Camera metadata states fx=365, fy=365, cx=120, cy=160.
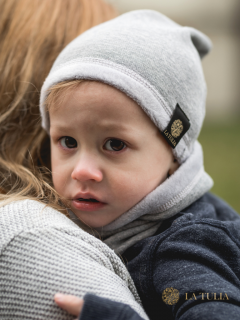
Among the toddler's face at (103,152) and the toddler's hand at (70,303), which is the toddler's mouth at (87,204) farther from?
the toddler's hand at (70,303)

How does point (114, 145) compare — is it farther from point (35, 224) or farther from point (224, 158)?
point (224, 158)

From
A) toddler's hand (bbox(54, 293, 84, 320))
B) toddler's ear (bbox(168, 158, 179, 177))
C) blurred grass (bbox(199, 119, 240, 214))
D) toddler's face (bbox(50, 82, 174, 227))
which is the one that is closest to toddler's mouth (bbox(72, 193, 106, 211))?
toddler's face (bbox(50, 82, 174, 227))

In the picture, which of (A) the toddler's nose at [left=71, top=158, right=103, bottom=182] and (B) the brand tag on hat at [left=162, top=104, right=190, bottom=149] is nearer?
(A) the toddler's nose at [left=71, top=158, right=103, bottom=182]

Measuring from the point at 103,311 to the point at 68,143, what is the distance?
0.67 metres

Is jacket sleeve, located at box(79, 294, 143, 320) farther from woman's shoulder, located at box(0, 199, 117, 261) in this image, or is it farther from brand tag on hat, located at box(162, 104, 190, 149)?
brand tag on hat, located at box(162, 104, 190, 149)

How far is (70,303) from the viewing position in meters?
0.89

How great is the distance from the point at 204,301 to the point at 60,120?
0.77 metres

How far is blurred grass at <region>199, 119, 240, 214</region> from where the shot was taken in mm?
4996

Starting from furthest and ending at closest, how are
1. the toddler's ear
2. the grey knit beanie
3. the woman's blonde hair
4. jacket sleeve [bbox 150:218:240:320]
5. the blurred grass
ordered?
the blurred grass, the woman's blonde hair, the toddler's ear, the grey knit beanie, jacket sleeve [bbox 150:218:240:320]

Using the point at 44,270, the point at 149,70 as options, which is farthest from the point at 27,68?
the point at 44,270

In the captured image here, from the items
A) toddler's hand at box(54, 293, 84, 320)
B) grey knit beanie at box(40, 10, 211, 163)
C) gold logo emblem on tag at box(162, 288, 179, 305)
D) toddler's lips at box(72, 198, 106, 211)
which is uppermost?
grey knit beanie at box(40, 10, 211, 163)

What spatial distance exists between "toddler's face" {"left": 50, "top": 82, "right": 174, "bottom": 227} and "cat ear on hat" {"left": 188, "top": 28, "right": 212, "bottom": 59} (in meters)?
0.57

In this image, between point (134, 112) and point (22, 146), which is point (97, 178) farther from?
point (22, 146)

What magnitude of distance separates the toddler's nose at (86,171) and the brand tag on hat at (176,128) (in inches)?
11.7
